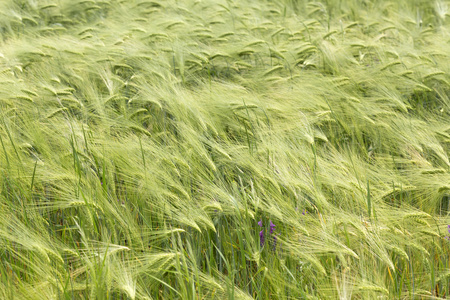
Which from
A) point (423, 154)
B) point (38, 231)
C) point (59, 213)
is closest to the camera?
point (38, 231)

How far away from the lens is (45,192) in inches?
71.7

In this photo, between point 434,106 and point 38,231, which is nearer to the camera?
point 38,231

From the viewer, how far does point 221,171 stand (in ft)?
6.29

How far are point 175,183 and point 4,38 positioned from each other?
249 centimetres

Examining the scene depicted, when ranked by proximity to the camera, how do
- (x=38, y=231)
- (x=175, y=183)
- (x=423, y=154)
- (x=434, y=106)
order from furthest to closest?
(x=434, y=106) → (x=423, y=154) → (x=175, y=183) → (x=38, y=231)

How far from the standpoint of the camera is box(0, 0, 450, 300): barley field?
141 cm

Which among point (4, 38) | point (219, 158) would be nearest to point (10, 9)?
point (4, 38)

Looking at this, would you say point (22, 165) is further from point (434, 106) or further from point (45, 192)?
point (434, 106)

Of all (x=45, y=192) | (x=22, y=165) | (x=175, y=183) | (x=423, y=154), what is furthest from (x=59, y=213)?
(x=423, y=154)

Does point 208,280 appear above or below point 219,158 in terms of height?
below

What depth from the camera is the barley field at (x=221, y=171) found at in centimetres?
141

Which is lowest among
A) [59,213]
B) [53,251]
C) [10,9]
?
[59,213]

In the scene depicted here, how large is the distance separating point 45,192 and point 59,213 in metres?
0.11

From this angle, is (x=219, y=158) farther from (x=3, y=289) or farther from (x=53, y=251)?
(x=3, y=289)
